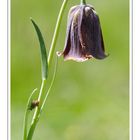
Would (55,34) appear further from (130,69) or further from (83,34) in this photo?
(130,69)

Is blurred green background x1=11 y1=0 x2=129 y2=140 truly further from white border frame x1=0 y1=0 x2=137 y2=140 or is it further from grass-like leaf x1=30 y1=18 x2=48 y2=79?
grass-like leaf x1=30 y1=18 x2=48 y2=79

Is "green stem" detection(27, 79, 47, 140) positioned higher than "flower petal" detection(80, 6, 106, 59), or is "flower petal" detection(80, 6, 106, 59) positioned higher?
"flower petal" detection(80, 6, 106, 59)

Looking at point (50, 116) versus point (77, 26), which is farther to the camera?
point (50, 116)

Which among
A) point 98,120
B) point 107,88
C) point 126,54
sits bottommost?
point 98,120

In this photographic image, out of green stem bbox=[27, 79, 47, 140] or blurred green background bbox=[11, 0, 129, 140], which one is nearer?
green stem bbox=[27, 79, 47, 140]

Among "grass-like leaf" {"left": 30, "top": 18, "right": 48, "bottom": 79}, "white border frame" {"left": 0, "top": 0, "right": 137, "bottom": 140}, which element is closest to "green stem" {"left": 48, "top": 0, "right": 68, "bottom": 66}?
"grass-like leaf" {"left": 30, "top": 18, "right": 48, "bottom": 79}

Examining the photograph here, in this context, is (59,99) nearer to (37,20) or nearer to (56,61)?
(56,61)

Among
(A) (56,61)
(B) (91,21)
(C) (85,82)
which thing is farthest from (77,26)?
(C) (85,82)
